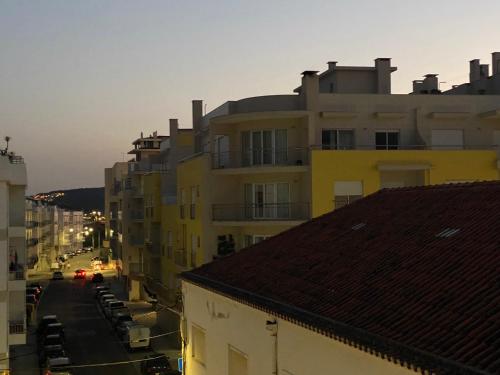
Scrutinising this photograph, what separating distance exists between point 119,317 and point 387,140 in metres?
24.6

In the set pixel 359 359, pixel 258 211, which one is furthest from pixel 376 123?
pixel 359 359

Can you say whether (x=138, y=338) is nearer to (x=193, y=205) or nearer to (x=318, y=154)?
(x=193, y=205)

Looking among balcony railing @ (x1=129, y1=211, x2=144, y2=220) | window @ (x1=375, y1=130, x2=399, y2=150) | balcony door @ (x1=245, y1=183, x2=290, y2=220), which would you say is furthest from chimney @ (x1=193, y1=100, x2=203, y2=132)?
balcony railing @ (x1=129, y1=211, x2=144, y2=220)

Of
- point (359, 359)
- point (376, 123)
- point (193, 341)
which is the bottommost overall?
point (193, 341)

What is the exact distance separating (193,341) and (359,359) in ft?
38.1

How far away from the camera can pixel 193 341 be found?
73.2 feet

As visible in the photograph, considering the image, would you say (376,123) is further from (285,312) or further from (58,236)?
(58,236)

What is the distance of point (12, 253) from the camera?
3572 centimetres

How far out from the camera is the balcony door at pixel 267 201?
38438 mm

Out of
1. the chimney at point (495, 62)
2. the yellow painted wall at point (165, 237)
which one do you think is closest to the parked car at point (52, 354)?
the yellow painted wall at point (165, 237)

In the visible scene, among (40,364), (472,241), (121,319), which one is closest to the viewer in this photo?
(472,241)

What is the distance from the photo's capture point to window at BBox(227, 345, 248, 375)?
58.9ft

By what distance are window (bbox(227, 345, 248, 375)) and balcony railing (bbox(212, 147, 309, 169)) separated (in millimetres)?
20736

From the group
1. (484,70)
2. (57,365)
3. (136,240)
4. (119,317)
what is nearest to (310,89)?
(57,365)
